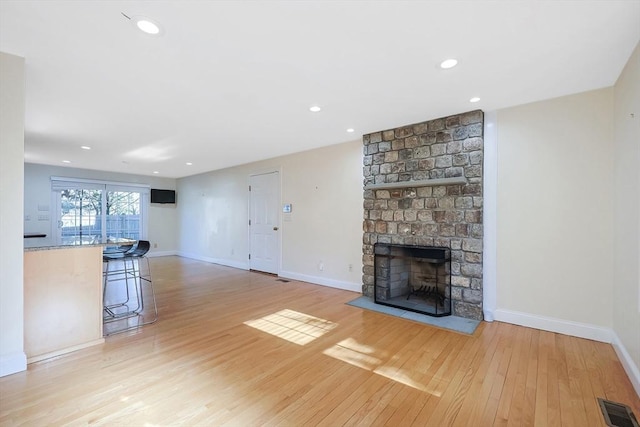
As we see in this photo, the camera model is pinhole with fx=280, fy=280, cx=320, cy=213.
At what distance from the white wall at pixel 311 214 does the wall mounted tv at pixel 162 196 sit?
225 cm

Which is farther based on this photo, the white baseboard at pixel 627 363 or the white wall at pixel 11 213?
the white wall at pixel 11 213

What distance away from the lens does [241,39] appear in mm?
1958

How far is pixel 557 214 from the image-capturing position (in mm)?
2891

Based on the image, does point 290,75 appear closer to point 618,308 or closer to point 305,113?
point 305,113

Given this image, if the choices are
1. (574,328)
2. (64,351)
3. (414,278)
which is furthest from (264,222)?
(574,328)

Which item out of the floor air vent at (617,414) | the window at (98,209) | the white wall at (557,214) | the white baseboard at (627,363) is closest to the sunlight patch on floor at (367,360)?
the floor air vent at (617,414)

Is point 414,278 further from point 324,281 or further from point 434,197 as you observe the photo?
point 324,281

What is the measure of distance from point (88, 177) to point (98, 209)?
0.85m

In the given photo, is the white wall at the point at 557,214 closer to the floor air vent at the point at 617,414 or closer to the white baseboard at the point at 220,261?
the floor air vent at the point at 617,414

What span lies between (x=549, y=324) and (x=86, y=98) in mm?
5378

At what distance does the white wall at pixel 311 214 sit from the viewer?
14.9 feet

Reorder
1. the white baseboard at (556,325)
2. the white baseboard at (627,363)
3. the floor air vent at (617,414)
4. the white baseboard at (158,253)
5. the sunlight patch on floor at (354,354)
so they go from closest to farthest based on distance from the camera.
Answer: the floor air vent at (617,414) < the white baseboard at (627,363) < the sunlight patch on floor at (354,354) < the white baseboard at (556,325) < the white baseboard at (158,253)

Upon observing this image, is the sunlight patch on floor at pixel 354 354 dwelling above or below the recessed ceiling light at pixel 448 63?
below

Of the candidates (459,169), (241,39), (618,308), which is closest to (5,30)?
(241,39)
